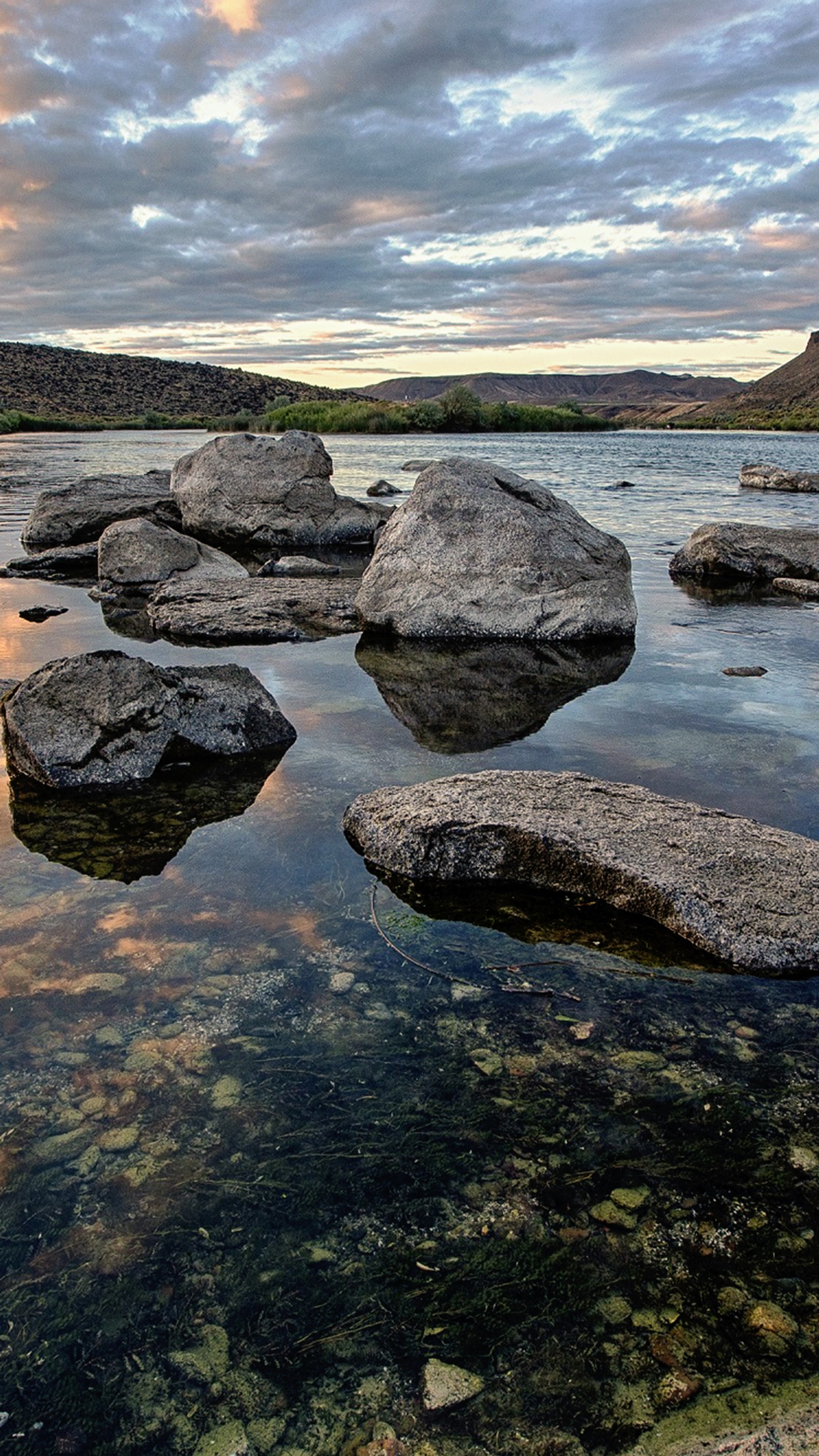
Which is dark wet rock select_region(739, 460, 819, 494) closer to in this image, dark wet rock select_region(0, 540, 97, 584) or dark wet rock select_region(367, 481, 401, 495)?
dark wet rock select_region(367, 481, 401, 495)

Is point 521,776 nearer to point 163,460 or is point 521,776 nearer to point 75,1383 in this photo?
point 75,1383

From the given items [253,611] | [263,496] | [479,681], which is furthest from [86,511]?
[479,681]

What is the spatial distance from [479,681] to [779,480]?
19.4m

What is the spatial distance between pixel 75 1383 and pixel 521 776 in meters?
3.02

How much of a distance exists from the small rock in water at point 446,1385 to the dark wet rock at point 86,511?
41.0 ft

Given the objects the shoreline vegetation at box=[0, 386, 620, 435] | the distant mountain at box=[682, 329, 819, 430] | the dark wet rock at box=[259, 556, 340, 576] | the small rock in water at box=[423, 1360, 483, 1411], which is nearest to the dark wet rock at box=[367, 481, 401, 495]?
the dark wet rock at box=[259, 556, 340, 576]

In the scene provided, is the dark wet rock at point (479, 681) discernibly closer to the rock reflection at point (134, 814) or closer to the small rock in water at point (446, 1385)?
the rock reflection at point (134, 814)

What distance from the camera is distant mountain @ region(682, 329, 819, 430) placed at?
241 ft

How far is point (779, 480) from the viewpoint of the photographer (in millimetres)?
23562

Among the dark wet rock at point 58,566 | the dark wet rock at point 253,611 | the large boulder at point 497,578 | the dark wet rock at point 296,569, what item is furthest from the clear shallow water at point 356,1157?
the dark wet rock at point 58,566

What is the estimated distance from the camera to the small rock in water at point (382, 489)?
20094 mm

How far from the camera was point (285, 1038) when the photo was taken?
2.97m

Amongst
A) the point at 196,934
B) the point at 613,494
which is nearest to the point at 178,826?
the point at 196,934

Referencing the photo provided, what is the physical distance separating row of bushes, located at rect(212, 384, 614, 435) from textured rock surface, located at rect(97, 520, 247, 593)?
31384 mm
